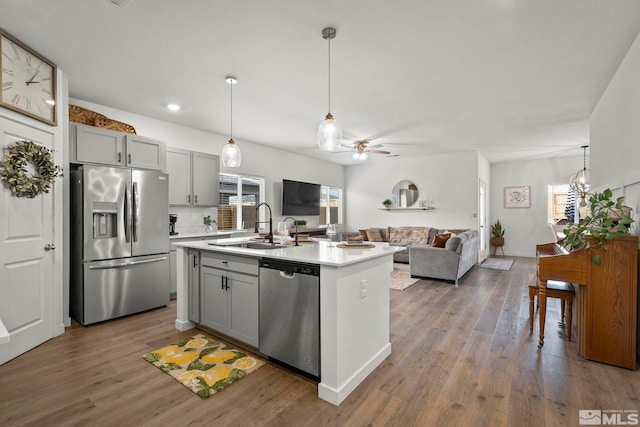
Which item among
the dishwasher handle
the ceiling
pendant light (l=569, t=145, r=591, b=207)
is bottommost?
the dishwasher handle

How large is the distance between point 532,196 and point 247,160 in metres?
7.50

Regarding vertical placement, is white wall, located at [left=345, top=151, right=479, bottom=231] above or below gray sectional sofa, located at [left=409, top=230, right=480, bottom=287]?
above

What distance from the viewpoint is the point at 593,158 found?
412cm

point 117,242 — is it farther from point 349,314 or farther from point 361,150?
point 361,150

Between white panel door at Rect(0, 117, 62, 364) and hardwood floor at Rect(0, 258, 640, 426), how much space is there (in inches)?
7.8

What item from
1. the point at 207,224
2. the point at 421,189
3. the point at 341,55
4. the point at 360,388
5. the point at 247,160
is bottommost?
the point at 360,388

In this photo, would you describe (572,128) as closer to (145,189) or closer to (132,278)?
(145,189)

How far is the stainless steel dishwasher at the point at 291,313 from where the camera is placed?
83.8 inches

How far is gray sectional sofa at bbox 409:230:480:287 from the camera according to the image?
204 inches

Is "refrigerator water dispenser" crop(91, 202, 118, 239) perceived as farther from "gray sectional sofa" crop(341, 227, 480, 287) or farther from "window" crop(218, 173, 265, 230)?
"gray sectional sofa" crop(341, 227, 480, 287)

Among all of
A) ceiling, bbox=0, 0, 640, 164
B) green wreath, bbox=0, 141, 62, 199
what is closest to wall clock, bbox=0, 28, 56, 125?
ceiling, bbox=0, 0, 640, 164

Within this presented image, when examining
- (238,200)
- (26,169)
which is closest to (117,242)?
(26,169)

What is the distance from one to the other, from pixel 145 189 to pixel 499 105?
476 centimetres

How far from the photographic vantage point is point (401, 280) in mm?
5445
